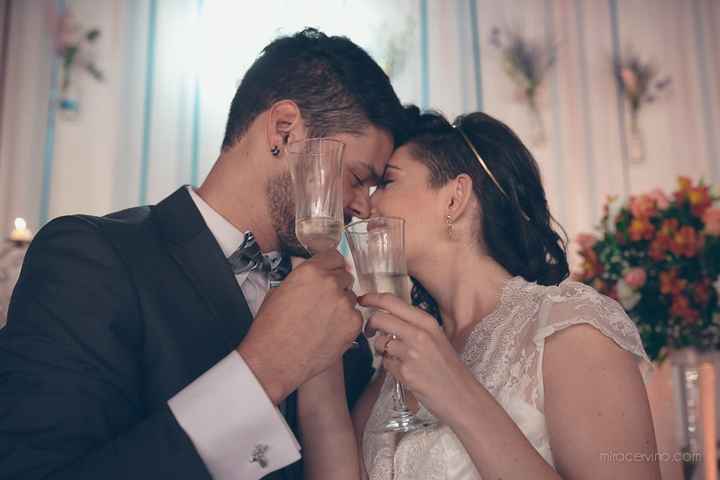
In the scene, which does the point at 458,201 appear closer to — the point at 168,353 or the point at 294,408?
the point at 294,408

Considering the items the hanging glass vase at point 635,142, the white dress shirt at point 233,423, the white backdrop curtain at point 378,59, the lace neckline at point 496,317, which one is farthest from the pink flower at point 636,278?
the hanging glass vase at point 635,142

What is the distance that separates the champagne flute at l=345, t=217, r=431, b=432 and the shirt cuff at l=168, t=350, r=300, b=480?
1.08 feet

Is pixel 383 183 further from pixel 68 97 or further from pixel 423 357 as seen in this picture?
pixel 68 97

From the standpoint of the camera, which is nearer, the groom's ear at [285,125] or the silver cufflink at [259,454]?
→ the silver cufflink at [259,454]

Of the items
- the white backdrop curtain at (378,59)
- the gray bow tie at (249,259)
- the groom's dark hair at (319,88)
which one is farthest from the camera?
the white backdrop curtain at (378,59)

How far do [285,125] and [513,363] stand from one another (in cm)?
80

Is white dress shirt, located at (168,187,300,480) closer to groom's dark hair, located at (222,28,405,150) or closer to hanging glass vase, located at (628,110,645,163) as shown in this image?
groom's dark hair, located at (222,28,405,150)

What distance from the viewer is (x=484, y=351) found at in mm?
1801

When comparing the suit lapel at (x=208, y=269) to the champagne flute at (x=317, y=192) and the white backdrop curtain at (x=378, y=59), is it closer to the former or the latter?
the champagne flute at (x=317, y=192)

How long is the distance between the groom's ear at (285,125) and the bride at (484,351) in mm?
315

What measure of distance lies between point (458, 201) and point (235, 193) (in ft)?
1.96

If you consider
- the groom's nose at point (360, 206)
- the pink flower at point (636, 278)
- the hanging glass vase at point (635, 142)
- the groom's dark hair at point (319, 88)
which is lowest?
the pink flower at point (636, 278)

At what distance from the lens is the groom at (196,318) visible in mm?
1259

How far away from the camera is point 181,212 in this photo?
175 centimetres
